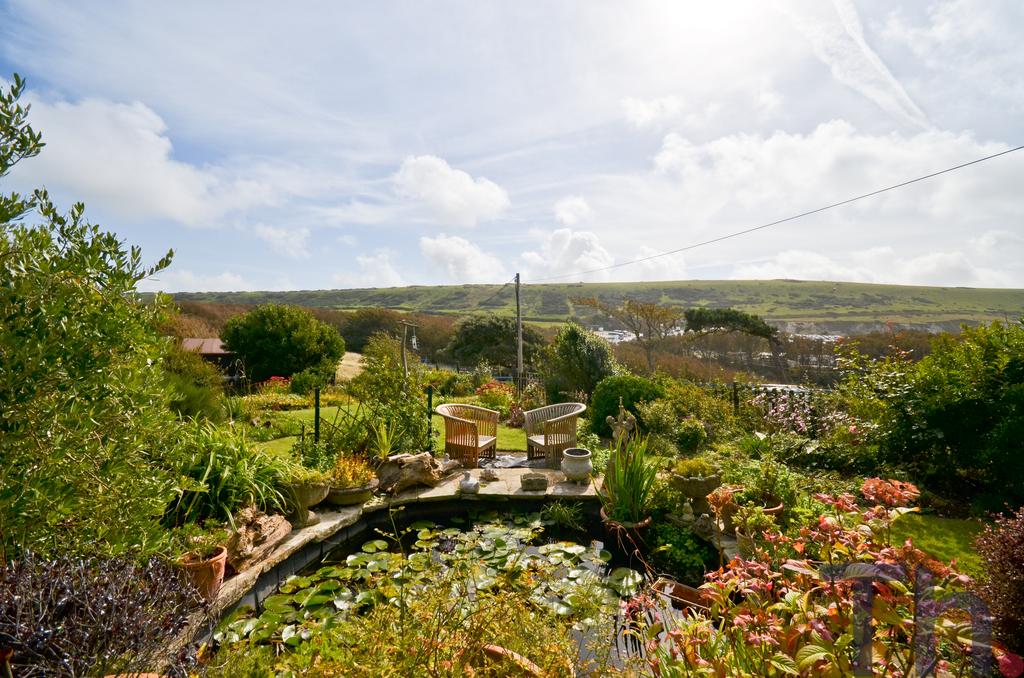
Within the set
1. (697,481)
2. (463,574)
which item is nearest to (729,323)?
(697,481)

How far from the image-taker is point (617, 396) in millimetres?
8656

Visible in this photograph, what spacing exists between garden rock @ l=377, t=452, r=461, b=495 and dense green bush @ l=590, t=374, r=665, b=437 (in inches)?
152

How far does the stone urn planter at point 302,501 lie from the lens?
14.6 ft

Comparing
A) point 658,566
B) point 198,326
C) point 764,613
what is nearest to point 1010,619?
point 764,613

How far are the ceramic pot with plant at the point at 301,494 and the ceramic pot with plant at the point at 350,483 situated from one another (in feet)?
A: 1.22

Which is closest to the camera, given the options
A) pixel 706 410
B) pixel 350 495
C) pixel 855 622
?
pixel 855 622

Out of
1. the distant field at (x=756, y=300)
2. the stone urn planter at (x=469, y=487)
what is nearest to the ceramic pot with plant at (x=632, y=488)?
the stone urn planter at (x=469, y=487)

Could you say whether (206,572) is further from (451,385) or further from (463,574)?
(451,385)

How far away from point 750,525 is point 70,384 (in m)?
4.11

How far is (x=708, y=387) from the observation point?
10.1 metres

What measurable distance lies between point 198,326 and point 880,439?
79.0ft

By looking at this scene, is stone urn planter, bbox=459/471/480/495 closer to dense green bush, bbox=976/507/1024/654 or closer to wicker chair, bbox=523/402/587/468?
wicker chair, bbox=523/402/587/468

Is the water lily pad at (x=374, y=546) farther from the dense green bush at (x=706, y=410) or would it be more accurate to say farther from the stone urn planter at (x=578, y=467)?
the dense green bush at (x=706, y=410)

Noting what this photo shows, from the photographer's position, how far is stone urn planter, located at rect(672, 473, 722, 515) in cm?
474
